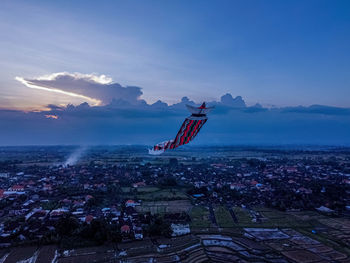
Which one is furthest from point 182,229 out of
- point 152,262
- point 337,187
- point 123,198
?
point 337,187

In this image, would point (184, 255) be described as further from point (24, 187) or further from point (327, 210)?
point (24, 187)

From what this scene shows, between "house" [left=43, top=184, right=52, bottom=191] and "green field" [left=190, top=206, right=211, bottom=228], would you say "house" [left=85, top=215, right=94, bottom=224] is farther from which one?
"house" [left=43, top=184, right=52, bottom=191]

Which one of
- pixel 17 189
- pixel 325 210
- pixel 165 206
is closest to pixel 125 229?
pixel 165 206

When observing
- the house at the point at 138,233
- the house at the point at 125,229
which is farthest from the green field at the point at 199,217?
the house at the point at 125,229

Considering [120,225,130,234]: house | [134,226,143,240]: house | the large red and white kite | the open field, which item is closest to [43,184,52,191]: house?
the open field

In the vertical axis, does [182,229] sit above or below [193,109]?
below

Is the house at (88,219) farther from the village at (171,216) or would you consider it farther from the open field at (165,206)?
the open field at (165,206)

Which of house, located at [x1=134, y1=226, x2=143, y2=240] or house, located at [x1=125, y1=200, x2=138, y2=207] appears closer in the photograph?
house, located at [x1=134, y1=226, x2=143, y2=240]

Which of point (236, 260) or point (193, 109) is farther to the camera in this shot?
point (236, 260)
